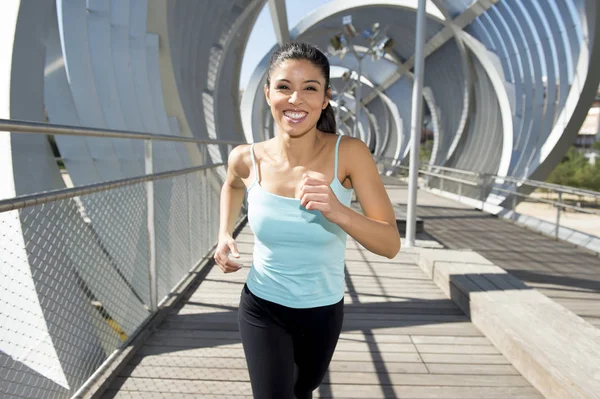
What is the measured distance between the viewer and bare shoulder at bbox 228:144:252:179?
2058mm

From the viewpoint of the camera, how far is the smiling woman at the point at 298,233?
5.88 ft

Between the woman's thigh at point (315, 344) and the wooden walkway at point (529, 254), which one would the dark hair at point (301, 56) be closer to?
the woman's thigh at point (315, 344)

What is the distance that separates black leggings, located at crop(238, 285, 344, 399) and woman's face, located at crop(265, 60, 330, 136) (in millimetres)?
627

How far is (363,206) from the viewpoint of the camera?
6.00 feet

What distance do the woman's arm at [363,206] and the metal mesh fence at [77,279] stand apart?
143 centimetres

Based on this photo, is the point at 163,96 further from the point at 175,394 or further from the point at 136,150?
the point at 175,394

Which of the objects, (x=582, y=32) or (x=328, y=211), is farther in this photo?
(x=582, y=32)

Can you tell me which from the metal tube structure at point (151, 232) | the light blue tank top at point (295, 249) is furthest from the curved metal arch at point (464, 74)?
the light blue tank top at point (295, 249)

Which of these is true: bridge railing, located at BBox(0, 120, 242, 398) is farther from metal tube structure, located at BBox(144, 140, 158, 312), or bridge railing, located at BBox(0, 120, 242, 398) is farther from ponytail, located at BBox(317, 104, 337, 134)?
ponytail, located at BBox(317, 104, 337, 134)

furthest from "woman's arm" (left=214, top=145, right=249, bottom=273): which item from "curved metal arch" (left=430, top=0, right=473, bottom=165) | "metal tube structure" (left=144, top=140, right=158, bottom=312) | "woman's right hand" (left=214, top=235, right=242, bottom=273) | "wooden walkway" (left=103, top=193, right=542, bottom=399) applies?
"curved metal arch" (left=430, top=0, right=473, bottom=165)

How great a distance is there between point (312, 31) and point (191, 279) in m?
26.3

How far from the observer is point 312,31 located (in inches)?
1162

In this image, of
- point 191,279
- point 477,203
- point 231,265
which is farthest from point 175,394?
point 477,203

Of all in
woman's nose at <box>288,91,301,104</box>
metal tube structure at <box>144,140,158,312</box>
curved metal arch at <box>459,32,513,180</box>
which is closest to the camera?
woman's nose at <box>288,91,301,104</box>
